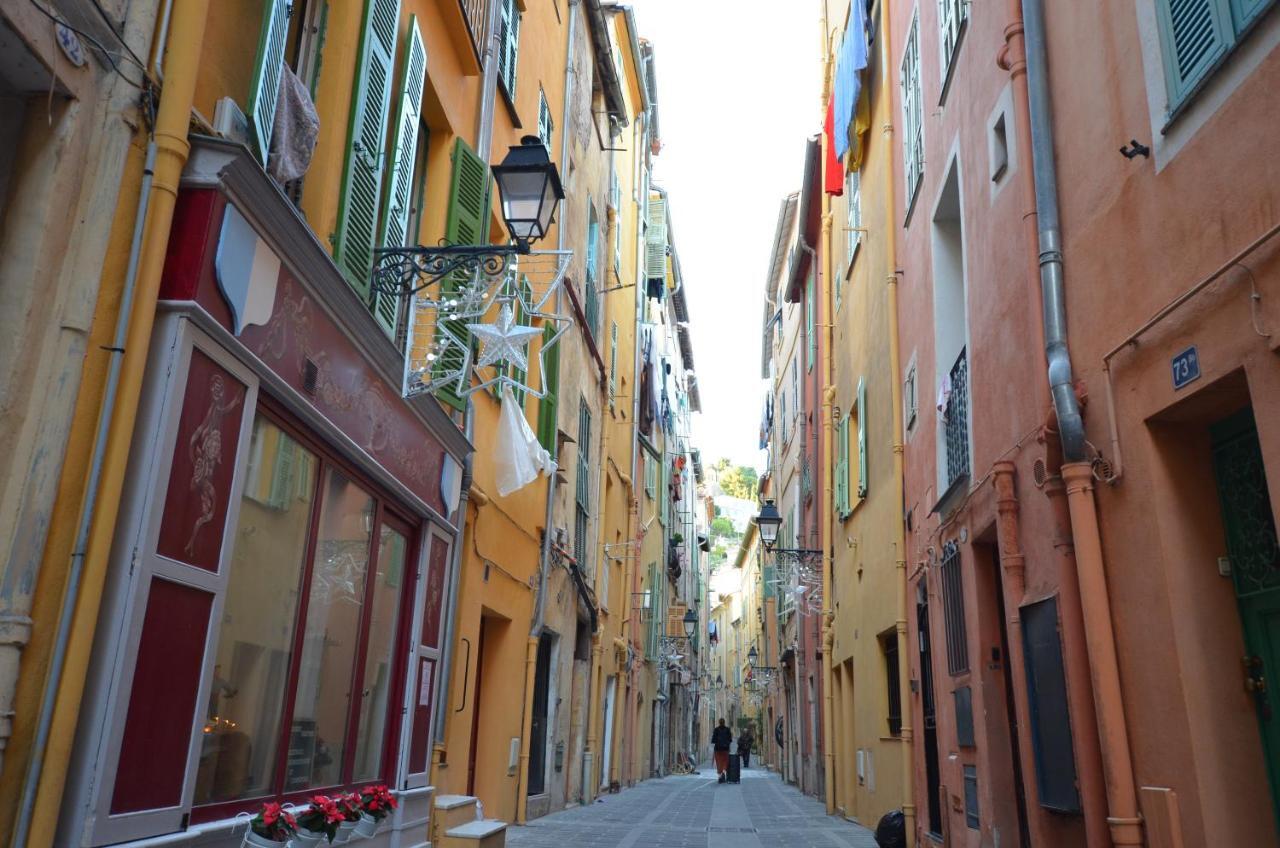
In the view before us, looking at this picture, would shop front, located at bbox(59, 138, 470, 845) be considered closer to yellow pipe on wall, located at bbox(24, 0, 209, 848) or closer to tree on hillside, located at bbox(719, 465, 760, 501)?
yellow pipe on wall, located at bbox(24, 0, 209, 848)

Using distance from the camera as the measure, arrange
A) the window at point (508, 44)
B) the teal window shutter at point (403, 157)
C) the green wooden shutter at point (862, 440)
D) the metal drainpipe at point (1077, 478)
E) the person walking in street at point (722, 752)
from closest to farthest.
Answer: the metal drainpipe at point (1077, 478) → the teal window shutter at point (403, 157) → the window at point (508, 44) → the green wooden shutter at point (862, 440) → the person walking in street at point (722, 752)

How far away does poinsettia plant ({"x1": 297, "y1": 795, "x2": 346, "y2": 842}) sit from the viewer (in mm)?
5074

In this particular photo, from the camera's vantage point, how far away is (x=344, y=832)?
228 inches

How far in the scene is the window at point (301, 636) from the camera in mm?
5047

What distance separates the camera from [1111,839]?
4895 millimetres

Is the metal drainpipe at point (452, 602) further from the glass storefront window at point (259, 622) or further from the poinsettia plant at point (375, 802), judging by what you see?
the glass storefront window at point (259, 622)

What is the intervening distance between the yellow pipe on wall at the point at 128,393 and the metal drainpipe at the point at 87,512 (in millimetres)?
17

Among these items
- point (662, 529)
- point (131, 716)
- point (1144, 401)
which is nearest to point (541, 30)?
point (1144, 401)

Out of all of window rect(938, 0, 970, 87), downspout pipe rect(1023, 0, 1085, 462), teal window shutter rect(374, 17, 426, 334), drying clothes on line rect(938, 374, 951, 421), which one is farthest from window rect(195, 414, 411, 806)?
window rect(938, 0, 970, 87)

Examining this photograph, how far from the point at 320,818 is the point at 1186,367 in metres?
4.61

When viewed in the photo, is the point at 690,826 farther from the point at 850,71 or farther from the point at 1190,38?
the point at 1190,38

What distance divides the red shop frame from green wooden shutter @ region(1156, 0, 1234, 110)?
14.8 ft

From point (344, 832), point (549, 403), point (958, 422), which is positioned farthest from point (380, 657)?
point (549, 403)

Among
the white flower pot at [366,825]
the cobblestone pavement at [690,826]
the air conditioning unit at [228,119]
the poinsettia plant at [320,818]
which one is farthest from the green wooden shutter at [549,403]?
the air conditioning unit at [228,119]
